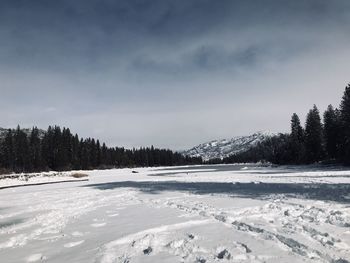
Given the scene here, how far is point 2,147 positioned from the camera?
112875 millimetres

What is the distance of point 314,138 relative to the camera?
277 ft

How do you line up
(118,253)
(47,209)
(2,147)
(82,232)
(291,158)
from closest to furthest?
1. (118,253)
2. (82,232)
3. (47,209)
4. (291,158)
5. (2,147)

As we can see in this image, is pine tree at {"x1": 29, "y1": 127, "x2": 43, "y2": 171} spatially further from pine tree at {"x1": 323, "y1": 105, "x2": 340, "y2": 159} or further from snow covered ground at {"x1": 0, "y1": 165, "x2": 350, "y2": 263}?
snow covered ground at {"x1": 0, "y1": 165, "x2": 350, "y2": 263}

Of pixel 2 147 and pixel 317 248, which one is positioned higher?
pixel 2 147

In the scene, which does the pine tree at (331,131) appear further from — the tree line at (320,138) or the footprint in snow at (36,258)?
the footprint in snow at (36,258)

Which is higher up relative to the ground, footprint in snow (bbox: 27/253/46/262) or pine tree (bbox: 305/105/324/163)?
pine tree (bbox: 305/105/324/163)

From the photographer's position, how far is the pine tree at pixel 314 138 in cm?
8394

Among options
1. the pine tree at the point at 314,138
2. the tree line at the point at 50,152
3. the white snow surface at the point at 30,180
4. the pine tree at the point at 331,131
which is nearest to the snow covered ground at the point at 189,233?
the white snow surface at the point at 30,180

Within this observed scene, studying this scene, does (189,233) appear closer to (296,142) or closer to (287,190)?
(287,190)

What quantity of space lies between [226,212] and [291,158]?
3452 inches

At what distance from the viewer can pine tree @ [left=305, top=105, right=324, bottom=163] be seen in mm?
83938

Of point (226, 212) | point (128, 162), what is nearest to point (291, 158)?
point (128, 162)

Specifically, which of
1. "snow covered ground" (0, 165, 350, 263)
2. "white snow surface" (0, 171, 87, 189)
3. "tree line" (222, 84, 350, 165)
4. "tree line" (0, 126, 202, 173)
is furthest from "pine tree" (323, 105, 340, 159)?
"tree line" (0, 126, 202, 173)

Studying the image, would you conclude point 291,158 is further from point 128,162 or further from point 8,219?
point 8,219
